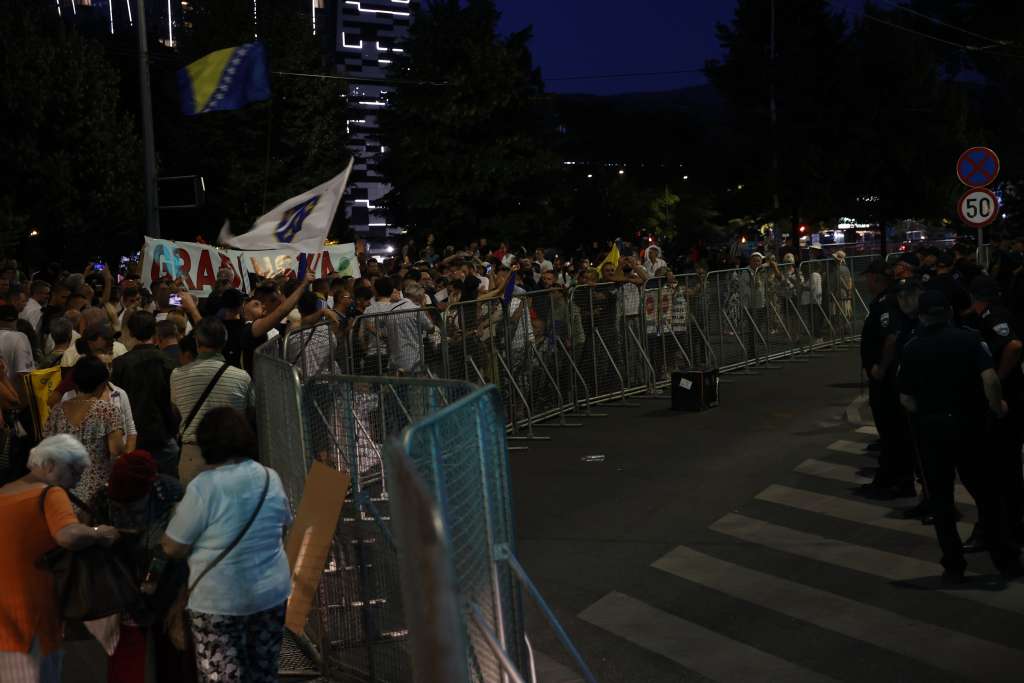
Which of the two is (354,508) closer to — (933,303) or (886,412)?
(933,303)

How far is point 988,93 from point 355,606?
55.3 meters

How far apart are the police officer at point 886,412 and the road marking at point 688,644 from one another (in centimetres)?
384

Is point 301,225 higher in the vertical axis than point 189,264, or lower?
higher

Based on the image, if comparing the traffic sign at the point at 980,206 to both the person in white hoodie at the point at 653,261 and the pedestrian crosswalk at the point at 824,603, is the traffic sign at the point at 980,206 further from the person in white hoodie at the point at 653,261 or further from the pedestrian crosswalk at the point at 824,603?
the pedestrian crosswalk at the point at 824,603

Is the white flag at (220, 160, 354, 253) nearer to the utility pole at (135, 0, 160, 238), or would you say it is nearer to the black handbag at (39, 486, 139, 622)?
the utility pole at (135, 0, 160, 238)

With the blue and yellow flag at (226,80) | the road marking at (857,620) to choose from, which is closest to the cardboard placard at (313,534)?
the road marking at (857,620)

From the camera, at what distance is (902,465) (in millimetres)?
11031

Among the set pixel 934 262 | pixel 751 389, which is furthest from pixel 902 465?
pixel 751 389

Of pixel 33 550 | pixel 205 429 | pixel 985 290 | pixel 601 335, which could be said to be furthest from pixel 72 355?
pixel 601 335

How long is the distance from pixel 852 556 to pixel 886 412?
7.65ft

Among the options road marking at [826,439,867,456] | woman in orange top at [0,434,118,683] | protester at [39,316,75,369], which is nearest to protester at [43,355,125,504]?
woman in orange top at [0,434,118,683]

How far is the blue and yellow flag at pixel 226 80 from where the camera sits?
18578 mm

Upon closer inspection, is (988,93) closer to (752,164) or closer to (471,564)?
(752,164)

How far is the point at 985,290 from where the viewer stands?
936cm
